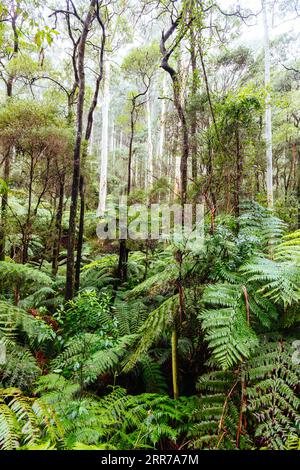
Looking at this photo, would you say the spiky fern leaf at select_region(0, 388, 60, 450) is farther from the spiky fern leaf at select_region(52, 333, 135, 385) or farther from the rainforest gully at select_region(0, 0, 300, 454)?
the spiky fern leaf at select_region(52, 333, 135, 385)

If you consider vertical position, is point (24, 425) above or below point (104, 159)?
below

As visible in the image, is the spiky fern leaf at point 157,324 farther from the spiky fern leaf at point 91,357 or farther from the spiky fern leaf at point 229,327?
the spiky fern leaf at point 229,327

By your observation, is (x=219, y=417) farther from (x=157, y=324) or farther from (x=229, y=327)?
(x=157, y=324)

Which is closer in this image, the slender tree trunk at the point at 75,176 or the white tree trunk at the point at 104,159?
the slender tree trunk at the point at 75,176

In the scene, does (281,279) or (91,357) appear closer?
(281,279)

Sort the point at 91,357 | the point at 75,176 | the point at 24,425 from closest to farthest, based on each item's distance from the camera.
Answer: the point at 24,425
the point at 91,357
the point at 75,176

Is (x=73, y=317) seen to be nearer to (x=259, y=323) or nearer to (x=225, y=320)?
(x=225, y=320)

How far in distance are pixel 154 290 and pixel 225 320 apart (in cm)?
100

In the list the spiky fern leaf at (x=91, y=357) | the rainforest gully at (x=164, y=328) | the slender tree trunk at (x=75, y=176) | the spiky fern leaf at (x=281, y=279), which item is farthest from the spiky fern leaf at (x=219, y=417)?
the slender tree trunk at (x=75, y=176)

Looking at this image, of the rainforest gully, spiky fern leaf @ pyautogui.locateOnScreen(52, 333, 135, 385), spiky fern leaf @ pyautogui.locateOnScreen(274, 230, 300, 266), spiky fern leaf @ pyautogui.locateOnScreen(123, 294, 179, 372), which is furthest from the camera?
spiky fern leaf @ pyautogui.locateOnScreen(52, 333, 135, 385)

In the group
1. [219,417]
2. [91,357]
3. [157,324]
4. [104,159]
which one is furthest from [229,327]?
[104,159]

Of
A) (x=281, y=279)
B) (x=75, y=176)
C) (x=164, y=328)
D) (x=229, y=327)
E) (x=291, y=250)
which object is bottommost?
(x=164, y=328)

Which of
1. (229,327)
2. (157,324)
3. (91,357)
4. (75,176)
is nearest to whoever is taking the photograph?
(229,327)

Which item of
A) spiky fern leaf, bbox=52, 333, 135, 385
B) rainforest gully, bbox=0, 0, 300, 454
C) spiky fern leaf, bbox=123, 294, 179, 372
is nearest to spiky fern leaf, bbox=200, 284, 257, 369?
rainforest gully, bbox=0, 0, 300, 454
